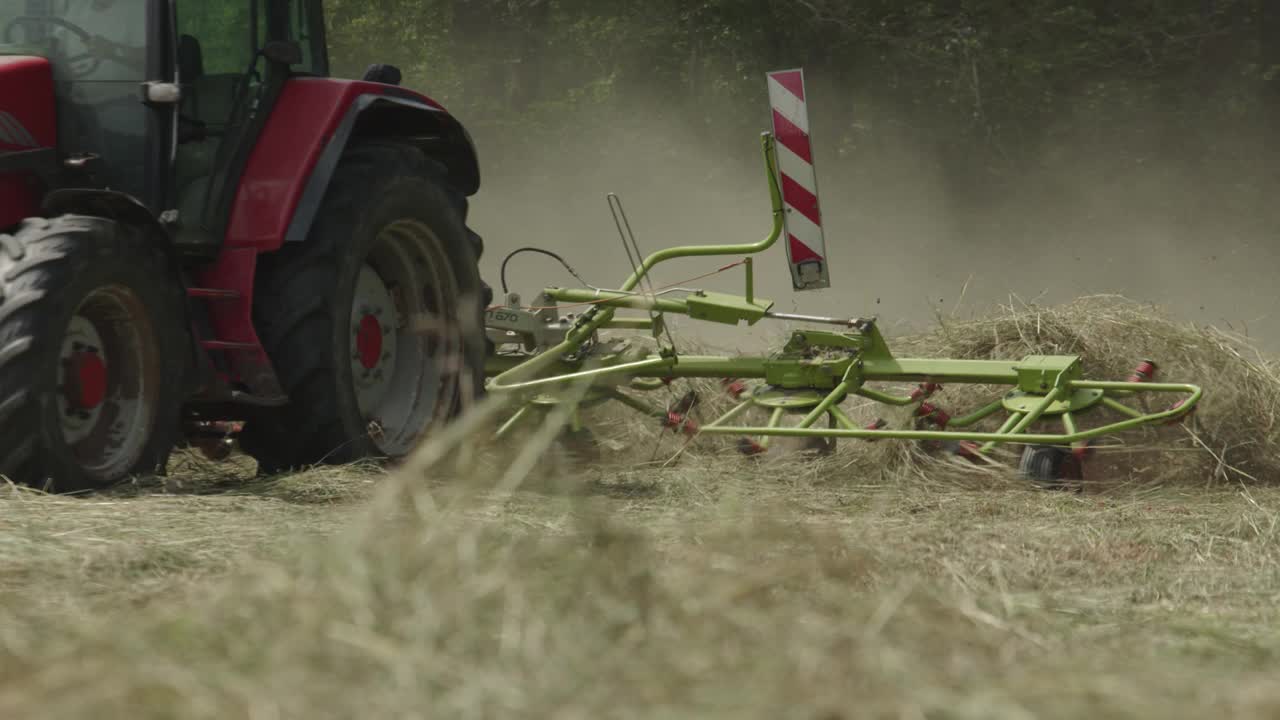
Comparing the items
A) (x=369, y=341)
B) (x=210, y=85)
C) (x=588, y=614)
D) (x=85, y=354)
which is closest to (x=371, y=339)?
(x=369, y=341)

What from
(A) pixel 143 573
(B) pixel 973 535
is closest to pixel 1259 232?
(B) pixel 973 535

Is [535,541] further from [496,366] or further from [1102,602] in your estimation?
Result: [496,366]

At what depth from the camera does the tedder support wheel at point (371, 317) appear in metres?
4.45

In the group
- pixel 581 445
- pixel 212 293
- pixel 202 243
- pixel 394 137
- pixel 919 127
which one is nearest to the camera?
pixel 212 293

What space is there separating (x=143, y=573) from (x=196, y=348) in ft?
4.51

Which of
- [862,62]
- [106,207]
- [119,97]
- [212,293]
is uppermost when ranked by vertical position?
[862,62]

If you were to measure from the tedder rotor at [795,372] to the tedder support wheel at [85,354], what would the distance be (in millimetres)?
1075

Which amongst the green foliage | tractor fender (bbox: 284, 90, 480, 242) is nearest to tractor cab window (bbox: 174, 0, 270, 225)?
tractor fender (bbox: 284, 90, 480, 242)

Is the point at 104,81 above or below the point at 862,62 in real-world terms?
below

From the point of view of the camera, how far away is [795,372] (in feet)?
16.4

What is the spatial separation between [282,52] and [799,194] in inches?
73.7

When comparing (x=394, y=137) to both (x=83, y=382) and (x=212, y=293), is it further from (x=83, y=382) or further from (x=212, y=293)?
(x=83, y=382)

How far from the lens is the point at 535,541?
7.30ft

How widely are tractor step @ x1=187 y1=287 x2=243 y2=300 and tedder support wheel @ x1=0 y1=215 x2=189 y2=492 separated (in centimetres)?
9
